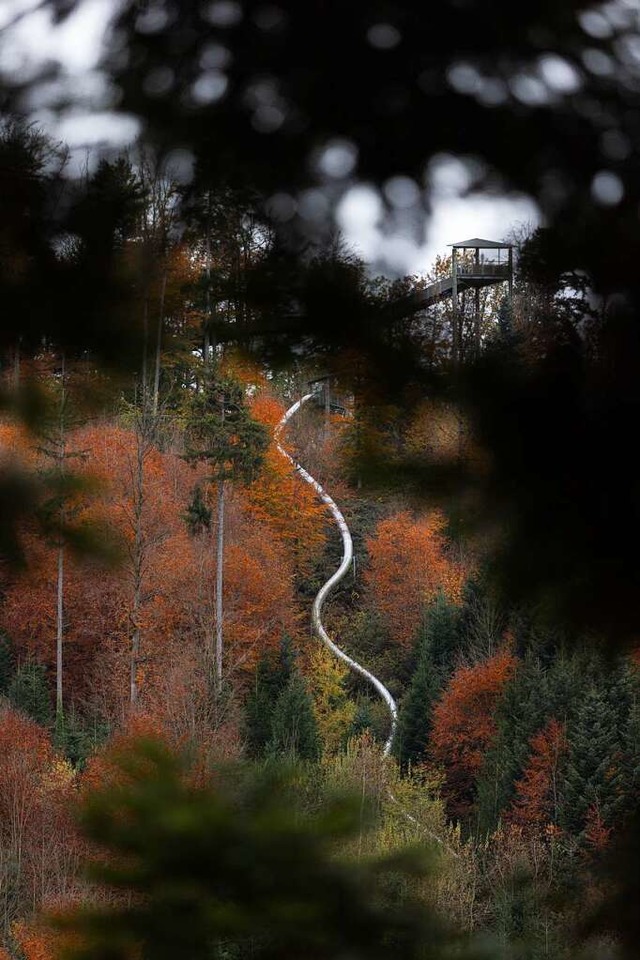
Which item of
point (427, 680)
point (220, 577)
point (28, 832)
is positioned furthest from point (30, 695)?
point (427, 680)

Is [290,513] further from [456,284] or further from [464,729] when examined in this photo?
[456,284]

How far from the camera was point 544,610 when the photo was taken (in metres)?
1.14

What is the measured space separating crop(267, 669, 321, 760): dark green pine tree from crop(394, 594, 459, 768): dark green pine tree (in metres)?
1.74

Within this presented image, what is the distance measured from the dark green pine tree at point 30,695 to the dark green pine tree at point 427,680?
515cm

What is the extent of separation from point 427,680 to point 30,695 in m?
5.93

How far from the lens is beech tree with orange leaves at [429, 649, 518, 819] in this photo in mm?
16219

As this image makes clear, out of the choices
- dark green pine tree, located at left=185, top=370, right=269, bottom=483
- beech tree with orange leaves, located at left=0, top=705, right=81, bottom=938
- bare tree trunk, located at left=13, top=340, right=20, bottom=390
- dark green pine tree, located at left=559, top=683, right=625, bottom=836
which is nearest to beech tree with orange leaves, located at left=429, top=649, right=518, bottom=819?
dark green pine tree, located at left=559, top=683, right=625, bottom=836

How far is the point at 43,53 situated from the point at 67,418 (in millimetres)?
388

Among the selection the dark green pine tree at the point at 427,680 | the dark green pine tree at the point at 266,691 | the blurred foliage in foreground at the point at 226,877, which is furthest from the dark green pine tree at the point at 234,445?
the blurred foliage in foreground at the point at 226,877

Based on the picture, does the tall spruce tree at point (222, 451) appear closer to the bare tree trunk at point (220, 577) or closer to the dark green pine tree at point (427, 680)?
the bare tree trunk at point (220, 577)

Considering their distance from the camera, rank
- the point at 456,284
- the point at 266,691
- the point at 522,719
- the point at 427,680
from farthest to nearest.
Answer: the point at 427,680 < the point at 266,691 < the point at 522,719 < the point at 456,284

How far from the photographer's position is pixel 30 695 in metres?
15.6

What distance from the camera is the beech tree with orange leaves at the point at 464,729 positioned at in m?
16.2

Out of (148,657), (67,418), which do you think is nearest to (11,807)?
(148,657)
